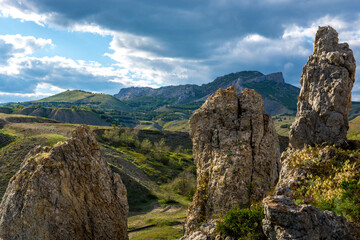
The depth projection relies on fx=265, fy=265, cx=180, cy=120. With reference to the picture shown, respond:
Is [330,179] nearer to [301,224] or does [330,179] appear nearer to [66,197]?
[301,224]

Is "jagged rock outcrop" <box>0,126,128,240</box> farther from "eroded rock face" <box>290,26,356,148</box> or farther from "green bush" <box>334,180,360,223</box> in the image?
"green bush" <box>334,180,360,223</box>

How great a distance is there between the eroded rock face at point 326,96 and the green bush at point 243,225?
21.9ft

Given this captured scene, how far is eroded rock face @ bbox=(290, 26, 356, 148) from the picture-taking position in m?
16.4

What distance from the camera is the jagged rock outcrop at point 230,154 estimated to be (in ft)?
61.6

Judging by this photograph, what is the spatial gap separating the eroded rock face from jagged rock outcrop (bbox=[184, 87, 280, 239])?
3.28 meters

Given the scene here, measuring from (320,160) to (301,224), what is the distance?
6.34 m

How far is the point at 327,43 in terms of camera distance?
18.5m

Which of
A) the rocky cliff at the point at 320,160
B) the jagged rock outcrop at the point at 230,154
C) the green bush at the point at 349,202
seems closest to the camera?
the rocky cliff at the point at 320,160

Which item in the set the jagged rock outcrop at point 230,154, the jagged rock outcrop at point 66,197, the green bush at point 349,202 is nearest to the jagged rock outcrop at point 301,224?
the green bush at point 349,202

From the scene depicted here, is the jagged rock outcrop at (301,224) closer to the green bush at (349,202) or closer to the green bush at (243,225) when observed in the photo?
the green bush at (349,202)

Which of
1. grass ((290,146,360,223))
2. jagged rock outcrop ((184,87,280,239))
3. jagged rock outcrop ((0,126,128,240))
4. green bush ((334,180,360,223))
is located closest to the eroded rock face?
grass ((290,146,360,223))

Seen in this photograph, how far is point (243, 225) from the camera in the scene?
1225 centimetres

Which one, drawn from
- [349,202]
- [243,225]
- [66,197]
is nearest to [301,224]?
[243,225]

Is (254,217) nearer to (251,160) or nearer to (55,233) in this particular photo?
(251,160)
